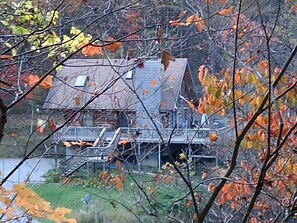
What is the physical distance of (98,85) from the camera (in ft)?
8.84

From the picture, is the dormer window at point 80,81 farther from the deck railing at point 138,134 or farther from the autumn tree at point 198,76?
the deck railing at point 138,134

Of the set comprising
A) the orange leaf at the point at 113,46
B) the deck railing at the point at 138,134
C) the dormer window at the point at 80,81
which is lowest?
the deck railing at the point at 138,134

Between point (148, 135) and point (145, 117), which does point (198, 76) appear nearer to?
point (145, 117)

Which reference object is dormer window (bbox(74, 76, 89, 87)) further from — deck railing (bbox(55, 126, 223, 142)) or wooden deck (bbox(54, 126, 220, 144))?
deck railing (bbox(55, 126, 223, 142))

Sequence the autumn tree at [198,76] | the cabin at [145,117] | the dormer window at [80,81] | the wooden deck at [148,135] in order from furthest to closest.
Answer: the wooden deck at [148,135]
the cabin at [145,117]
the dormer window at [80,81]
the autumn tree at [198,76]

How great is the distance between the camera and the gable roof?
177cm

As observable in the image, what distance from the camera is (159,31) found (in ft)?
5.80

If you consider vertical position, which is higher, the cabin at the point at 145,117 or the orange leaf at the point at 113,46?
the orange leaf at the point at 113,46

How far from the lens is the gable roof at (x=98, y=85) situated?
177 centimetres

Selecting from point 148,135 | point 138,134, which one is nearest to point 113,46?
point 138,134

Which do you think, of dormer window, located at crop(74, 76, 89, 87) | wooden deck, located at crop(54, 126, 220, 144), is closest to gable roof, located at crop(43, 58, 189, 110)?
dormer window, located at crop(74, 76, 89, 87)

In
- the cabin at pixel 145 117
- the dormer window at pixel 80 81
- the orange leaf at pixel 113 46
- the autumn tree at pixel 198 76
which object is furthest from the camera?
the cabin at pixel 145 117

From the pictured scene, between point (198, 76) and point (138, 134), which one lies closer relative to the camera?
point (198, 76)

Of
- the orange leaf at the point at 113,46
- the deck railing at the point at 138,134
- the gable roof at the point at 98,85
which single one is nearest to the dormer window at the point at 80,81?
the gable roof at the point at 98,85
